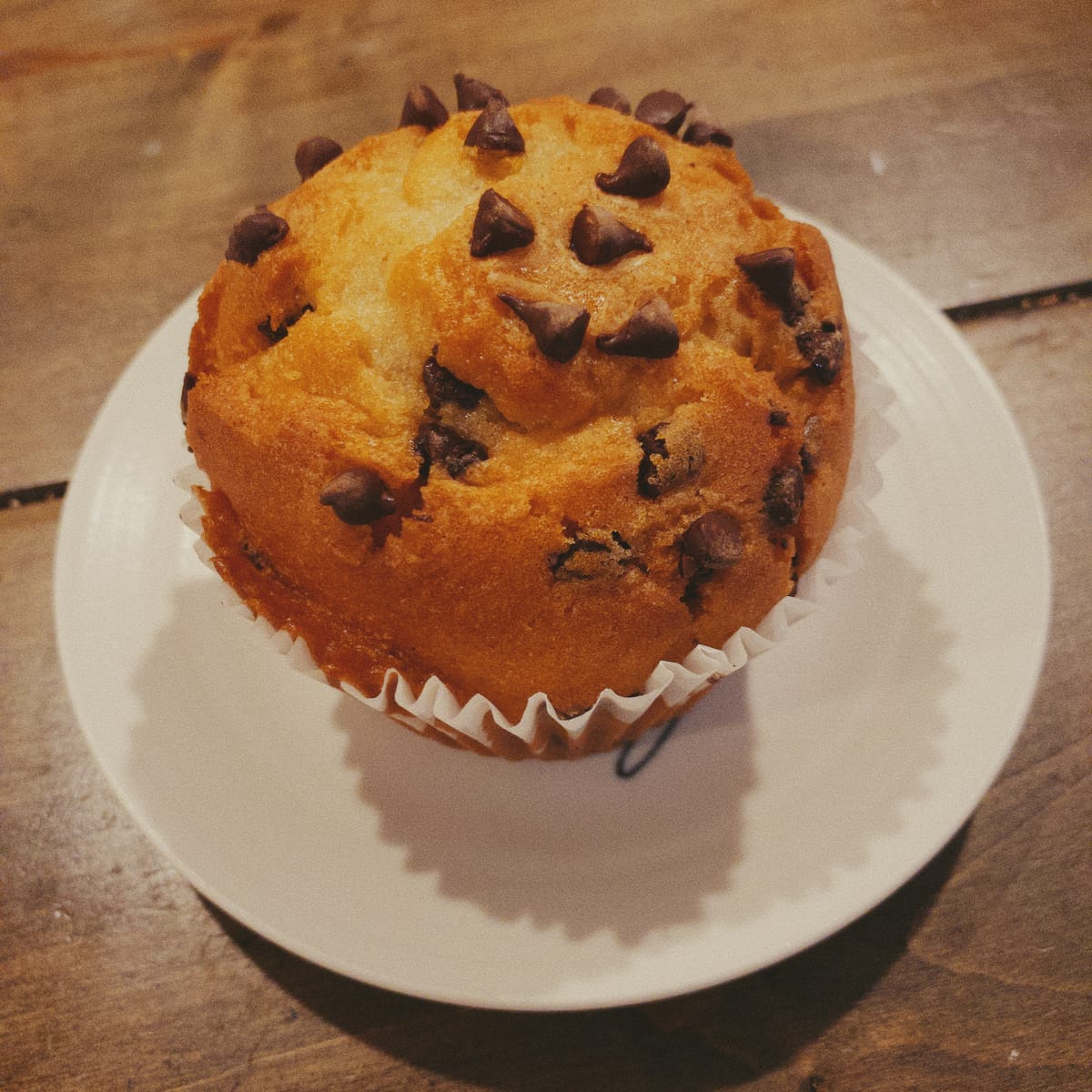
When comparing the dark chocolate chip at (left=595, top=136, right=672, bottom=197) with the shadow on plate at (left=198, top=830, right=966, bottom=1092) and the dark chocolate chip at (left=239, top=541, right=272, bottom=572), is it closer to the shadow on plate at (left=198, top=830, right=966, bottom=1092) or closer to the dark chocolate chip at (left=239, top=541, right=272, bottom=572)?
the dark chocolate chip at (left=239, top=541, right=272, bottom=572)

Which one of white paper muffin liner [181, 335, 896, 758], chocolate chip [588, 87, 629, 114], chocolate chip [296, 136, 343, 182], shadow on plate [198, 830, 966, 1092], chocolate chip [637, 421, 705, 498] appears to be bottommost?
shadow on plate [198, 830, 966, 1092]

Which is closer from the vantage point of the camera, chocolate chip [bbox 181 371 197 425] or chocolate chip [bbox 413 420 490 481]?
chocolate chip [bbox 413 420 490 481]

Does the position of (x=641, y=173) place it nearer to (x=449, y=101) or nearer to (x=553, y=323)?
(x=553, y=323)

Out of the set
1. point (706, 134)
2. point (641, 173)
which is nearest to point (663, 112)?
point (706, 134)

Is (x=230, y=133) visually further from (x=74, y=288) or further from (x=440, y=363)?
(x=440, y=363)

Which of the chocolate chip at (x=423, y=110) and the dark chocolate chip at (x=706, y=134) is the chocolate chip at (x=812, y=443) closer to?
the dark chocolate chip at (x=706, y=134)

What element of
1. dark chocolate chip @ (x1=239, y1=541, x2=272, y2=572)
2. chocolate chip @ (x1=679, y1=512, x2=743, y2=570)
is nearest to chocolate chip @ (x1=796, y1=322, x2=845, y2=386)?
chocolate chip @ (x1=679, y1=512, x2=743, y2=570)
